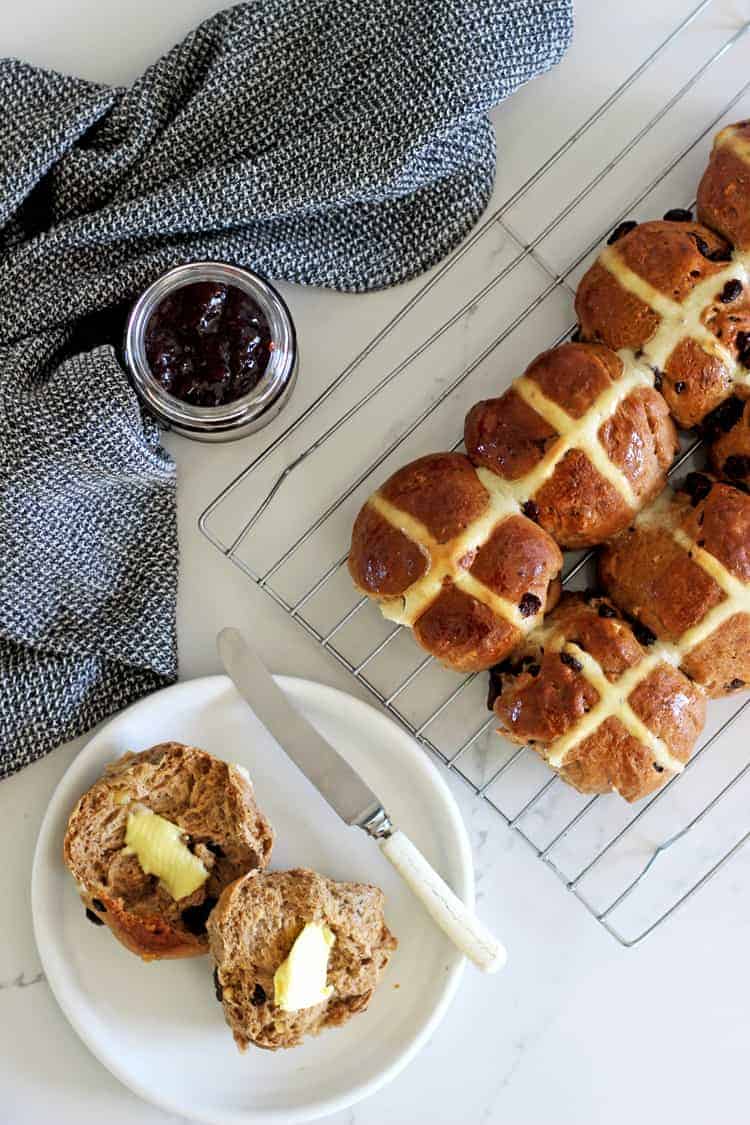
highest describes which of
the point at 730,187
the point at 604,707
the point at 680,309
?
the point at 730,187

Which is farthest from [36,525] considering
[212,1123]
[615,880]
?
[615,880]

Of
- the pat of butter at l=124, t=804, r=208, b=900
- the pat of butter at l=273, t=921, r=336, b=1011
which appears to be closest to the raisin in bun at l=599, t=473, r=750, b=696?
the pat of butter at l=273, t=921, r=336, b=1011

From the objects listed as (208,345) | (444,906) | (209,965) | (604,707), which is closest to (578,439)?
(604,707)

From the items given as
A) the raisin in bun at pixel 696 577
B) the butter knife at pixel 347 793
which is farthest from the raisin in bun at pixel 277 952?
the raisin in bun at pixel 696 577

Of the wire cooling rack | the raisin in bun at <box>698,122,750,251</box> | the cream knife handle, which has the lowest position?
the cream knife handle

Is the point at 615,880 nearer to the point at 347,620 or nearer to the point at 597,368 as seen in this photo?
the point at 347,620

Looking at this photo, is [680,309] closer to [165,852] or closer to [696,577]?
[696,577]

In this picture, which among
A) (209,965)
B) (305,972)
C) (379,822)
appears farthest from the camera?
(209,965)

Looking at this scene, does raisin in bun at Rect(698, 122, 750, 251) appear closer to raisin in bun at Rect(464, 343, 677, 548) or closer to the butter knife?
raisin in bun at Rect(464, 343, 677, 548)
